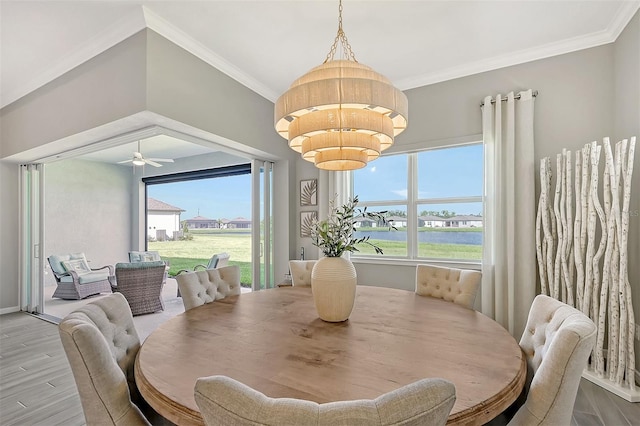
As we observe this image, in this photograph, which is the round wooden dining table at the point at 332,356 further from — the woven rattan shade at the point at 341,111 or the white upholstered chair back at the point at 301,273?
the woven rattan shade at the point at 341,111

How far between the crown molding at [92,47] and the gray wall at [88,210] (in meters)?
3.91

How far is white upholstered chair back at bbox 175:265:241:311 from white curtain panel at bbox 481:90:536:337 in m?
2.53

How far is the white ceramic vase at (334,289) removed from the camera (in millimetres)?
1662

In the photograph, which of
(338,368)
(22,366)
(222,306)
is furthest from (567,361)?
(22,366)

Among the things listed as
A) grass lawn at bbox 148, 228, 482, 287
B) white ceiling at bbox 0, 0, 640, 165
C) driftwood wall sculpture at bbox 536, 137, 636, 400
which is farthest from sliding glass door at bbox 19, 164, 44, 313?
driftwood wall sculpture at bbox 536, 137, 636, 400

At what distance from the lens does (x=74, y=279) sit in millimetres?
5375

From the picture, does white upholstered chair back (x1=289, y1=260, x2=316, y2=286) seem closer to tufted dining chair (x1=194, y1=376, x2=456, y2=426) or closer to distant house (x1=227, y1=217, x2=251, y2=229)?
tufted dining chair (x1=194, y1=376, x2=456, y2=426)

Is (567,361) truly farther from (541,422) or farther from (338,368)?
(338,368)

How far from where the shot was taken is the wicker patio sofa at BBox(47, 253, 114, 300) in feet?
17.8

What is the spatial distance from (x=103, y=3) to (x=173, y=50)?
0.55m

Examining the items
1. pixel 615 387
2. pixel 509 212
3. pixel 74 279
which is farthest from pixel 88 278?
pixel 615 387

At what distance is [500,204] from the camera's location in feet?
10.1

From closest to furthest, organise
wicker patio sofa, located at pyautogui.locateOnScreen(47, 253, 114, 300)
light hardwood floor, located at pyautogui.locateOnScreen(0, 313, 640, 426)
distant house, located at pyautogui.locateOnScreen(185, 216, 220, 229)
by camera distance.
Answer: light hardwood floor, located at pyautogui.locateOnScreen(0, 313, 640, 426), wicker patio sofa, located at pyautogui.locateOnScreen(47, 253, 114, 300), distant house, located at pyautogui.locateOnScreen(185, 216, 220, 229)

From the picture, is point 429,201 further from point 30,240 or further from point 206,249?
point 206,249
